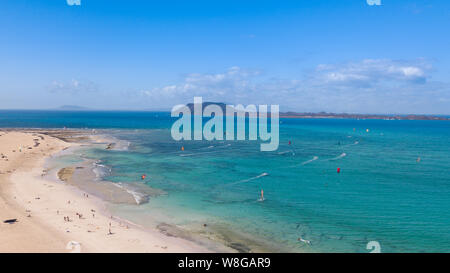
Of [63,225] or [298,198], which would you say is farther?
[298,198]

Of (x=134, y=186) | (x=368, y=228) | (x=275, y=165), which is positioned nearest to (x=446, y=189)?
(x=368, y=228)

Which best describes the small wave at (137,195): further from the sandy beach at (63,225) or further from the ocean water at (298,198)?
the sandy beach at (63,225)

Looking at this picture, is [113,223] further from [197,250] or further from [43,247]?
[197,250]

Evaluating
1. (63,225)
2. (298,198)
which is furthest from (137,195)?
(298,198)

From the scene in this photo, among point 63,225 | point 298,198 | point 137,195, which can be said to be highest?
point 63,225

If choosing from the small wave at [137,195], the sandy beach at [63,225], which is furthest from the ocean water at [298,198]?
the sandy beach at [63,225]

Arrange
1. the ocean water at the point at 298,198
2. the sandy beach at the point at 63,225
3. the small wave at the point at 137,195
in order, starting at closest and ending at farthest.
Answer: the sandy beach at the point at 63,225 → the ocean water at the point at 298,198 → the small wave at the point at 137,195

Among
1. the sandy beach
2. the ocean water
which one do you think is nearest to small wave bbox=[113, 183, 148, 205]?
the ocean water

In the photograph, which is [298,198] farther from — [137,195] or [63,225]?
[63,225]
